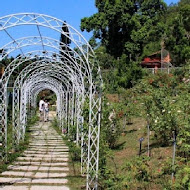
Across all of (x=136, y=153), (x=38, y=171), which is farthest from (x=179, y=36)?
(x=38, y=171)

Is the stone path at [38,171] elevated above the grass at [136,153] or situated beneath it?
situated beneath

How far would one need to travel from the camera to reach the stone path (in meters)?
7.31

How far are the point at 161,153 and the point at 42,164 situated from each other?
3075 mm

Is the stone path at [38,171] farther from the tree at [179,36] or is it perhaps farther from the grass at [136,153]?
the tree at [179,36]

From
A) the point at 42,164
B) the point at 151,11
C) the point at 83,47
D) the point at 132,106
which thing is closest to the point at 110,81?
the point at 151,11

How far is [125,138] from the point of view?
40.9 ft

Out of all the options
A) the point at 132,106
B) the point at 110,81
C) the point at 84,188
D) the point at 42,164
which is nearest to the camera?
the point at 84,188

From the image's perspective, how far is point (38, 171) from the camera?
867 cm

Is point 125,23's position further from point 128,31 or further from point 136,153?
point 136,153

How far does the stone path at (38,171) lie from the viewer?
7309 millimetres

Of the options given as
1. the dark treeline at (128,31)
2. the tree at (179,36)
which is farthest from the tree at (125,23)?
the tree at (179,36)

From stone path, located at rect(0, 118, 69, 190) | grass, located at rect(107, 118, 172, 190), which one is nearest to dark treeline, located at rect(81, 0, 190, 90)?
grass, located at rect(107, 118, 172, 190)

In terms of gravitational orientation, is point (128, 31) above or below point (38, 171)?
above

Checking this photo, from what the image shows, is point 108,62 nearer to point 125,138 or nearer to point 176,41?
point 176,41
